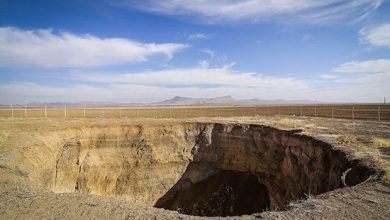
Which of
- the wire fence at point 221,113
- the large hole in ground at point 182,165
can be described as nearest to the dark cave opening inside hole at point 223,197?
the large hole in ground at point 182,165

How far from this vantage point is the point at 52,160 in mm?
21141

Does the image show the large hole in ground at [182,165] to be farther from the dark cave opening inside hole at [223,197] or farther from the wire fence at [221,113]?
the wire fence at [221,113]

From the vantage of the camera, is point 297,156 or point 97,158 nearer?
point 297,156

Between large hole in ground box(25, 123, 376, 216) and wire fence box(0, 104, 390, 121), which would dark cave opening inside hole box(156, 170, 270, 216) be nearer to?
large hole in ground box(25, 123, 376, 216)

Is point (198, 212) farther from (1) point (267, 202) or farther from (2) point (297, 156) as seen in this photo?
(2) point (297, 156)

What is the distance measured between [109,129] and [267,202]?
48.1 feet

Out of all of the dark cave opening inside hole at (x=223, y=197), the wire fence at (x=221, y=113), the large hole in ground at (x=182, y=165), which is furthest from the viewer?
the wire fence at (x=221, y=113)

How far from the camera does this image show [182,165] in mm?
29547

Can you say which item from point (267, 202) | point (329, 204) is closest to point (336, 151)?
point (329, 204)

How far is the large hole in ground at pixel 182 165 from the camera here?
24375 mm

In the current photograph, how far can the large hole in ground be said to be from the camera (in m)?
24.4

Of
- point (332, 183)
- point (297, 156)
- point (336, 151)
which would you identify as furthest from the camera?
point (297, 156)

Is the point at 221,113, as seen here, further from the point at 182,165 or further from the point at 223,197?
the point at 223,197

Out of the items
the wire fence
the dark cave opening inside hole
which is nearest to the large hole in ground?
the dark cave opening inside hole
